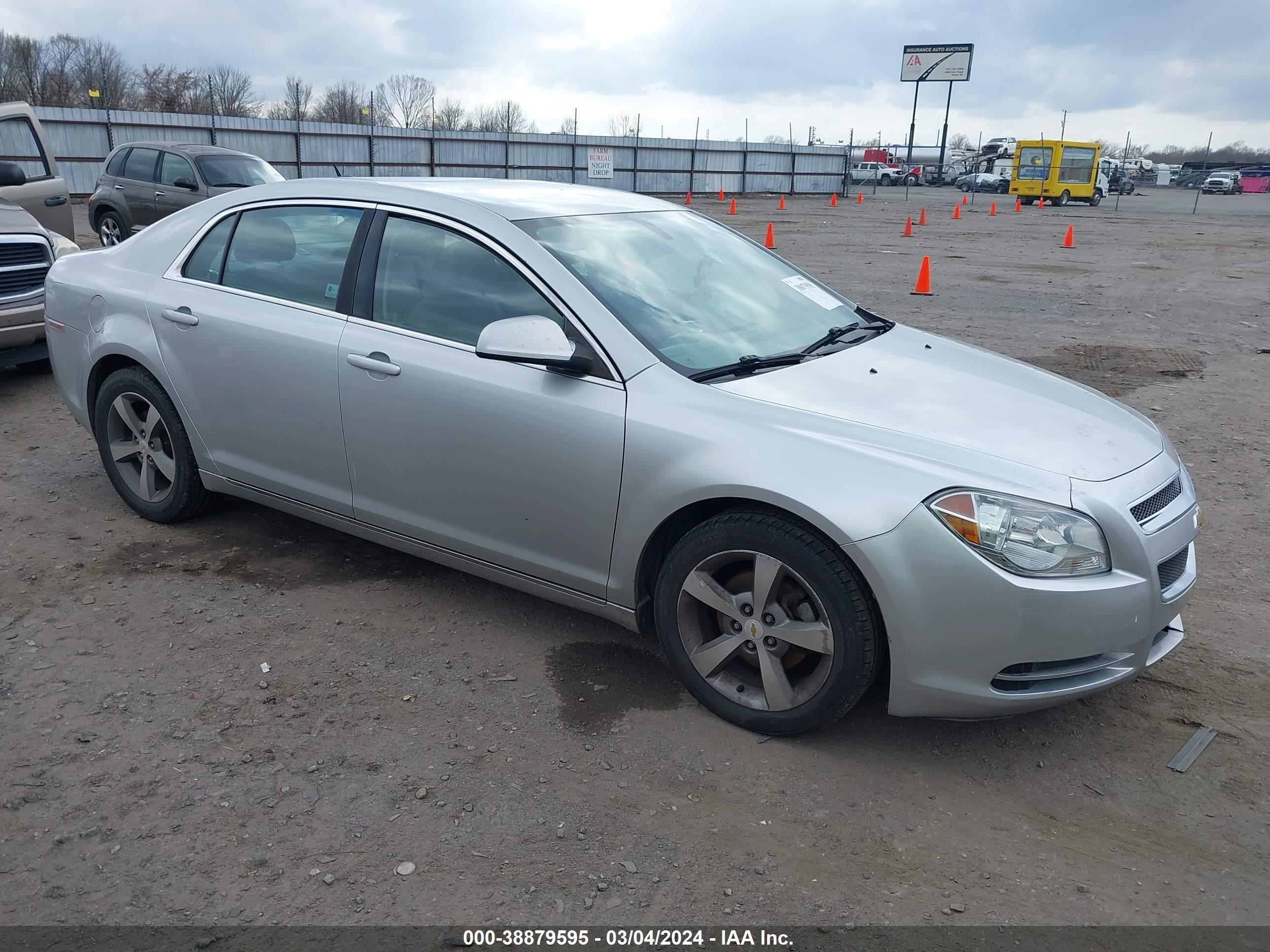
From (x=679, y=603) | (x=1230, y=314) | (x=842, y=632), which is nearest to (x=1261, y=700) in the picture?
(x=842, y=632)

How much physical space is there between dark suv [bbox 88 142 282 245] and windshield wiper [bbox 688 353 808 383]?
1193 centimetres

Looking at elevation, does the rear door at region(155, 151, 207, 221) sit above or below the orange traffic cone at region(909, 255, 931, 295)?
above

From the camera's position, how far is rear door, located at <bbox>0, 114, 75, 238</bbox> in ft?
33.7

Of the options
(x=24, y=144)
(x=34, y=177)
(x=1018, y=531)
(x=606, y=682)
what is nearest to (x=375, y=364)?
(x=606, y=682)

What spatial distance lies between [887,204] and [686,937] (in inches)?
1660

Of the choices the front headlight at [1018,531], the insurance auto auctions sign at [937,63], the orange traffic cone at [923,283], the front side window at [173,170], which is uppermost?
the insurance auto auctions sign at [937,63]

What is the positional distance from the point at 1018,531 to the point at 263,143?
102 feet

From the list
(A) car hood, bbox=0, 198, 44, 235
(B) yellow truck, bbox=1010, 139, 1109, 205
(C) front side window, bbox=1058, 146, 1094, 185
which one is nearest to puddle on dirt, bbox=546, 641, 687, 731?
(A) car hood, bbox=0, 198, 44, 235

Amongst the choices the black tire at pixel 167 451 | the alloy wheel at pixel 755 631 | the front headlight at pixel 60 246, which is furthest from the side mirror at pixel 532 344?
the front headlight at pixel 60 246

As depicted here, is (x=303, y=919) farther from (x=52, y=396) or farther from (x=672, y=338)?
(x=52, y=396)

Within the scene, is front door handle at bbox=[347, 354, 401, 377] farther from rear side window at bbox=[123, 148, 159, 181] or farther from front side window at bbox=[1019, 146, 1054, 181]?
front side window at bbox=[1019, 146, 1054, 181]

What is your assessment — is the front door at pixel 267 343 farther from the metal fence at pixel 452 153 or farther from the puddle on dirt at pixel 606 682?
the metal fence at pixel 452 153

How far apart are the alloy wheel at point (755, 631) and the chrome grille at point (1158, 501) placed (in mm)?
989

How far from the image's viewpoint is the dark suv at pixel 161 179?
45.5 feet
